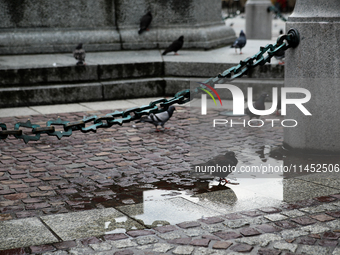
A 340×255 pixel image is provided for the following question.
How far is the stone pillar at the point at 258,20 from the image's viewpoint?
20.2 m

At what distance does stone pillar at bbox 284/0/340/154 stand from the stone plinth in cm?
588

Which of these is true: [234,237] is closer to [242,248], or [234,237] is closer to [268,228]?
[242,248]

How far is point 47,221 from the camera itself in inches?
163

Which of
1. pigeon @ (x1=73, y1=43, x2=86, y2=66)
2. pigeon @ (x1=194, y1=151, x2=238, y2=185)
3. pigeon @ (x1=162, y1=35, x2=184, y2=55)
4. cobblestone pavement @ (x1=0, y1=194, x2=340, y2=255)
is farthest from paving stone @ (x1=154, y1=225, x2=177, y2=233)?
pigeon @ (x1=162, y1=35, x2=184, y2=55)

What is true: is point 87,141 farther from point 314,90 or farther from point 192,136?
point 314,90

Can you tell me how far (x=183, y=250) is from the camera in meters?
3.61

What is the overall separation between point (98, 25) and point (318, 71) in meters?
6.81

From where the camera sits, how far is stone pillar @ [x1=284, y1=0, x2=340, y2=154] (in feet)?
19.0

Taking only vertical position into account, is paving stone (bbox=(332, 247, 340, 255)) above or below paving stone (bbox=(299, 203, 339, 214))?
below

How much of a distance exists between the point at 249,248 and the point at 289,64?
3046mm

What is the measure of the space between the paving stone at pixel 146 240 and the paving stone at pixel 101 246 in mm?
218

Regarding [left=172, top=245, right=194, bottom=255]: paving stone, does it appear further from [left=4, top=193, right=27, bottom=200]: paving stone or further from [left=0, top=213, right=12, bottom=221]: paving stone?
[left=4, top=193, right=27, bottom=200]: paving stone

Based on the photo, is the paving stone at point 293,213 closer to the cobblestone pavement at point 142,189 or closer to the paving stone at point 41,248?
the cobblestone pavement at point 142,189

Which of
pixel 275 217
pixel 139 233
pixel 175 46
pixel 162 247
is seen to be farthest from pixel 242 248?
pixel 175 46
